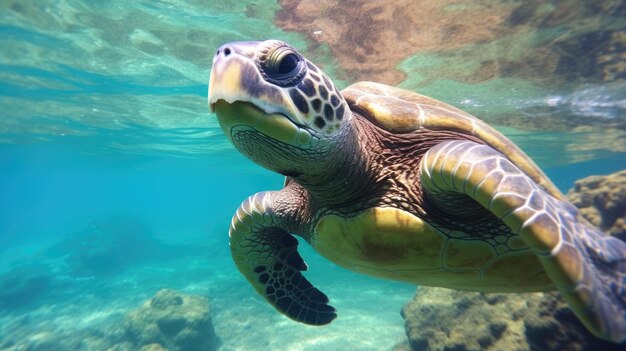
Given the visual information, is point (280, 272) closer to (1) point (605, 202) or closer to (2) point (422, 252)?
(2) point (422, 252)

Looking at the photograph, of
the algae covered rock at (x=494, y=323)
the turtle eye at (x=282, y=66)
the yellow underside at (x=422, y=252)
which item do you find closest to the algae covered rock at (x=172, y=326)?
the algae covered rock at (x=494, y=323)

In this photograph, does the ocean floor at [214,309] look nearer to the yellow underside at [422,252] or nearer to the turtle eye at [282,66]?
the yellow underside at [422,252]

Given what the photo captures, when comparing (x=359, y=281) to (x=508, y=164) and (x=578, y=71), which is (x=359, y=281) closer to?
(x=578, y=71)

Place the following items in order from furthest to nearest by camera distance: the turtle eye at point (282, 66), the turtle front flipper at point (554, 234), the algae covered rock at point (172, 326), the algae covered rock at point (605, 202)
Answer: the algae covered rock at point (172, 326)
the algae covered rock at point (605, 202)
the turtle eye at point (282, 66)
the turtle front flipper at point (554, 234)

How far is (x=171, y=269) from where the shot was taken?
20500 millimetres

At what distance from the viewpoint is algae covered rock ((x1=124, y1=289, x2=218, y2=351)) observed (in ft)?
29.0

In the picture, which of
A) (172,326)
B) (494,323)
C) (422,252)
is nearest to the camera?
(422,252)

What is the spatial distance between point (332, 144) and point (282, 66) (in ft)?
1.84

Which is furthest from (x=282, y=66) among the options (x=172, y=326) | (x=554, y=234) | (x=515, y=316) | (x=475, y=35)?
(x=172, y=326)

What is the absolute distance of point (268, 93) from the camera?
5.95 ft

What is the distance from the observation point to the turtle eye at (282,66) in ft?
6.09

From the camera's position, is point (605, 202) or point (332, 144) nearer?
point (332, 144)

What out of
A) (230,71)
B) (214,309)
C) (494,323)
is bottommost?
(214,309)

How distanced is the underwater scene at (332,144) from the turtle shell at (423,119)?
0.02 meters
